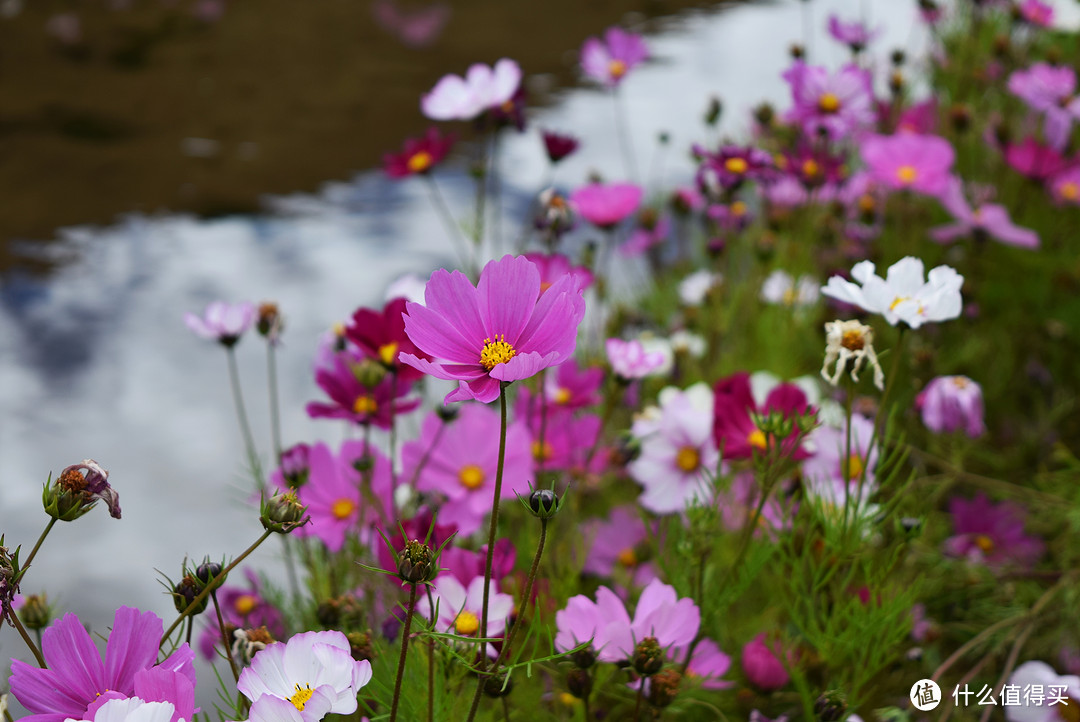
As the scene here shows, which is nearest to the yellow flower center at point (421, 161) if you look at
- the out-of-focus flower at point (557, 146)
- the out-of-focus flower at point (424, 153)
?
the out-of-focus flower at point (424, 153)

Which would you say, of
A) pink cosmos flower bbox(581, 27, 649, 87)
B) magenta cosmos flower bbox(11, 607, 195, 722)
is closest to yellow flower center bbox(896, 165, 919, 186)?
pink cosmos flower bbox(581, 27, 649, 87)

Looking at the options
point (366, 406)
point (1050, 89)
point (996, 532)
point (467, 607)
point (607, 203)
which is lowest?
point (996, 532)

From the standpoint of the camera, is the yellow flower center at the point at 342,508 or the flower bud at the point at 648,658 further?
the yellow flower center at the point at 342,508

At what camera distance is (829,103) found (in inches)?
39.5

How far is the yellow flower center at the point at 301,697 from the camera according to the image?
39cm

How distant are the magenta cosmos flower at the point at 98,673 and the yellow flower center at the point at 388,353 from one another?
24 cm

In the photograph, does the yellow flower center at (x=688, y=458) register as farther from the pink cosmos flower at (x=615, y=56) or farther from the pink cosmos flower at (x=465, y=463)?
the pink cosmos flower at (x=615, y=56)

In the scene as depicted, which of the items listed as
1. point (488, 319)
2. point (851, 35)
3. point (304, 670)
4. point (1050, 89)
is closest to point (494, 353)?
point (488, 319)

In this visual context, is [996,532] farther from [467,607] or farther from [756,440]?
[467,607]

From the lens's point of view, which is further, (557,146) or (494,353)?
(557,146)

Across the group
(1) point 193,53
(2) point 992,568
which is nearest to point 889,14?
(1) point 193,53

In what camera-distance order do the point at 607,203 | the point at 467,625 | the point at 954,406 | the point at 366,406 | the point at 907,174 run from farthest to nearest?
the point at 907,174
the point at 607,203
the point at 954,406
the point at 366,406
the point at 467,625

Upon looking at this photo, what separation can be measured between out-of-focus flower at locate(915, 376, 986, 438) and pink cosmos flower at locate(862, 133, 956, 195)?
36cm

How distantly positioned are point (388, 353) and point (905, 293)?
12.5 inches
